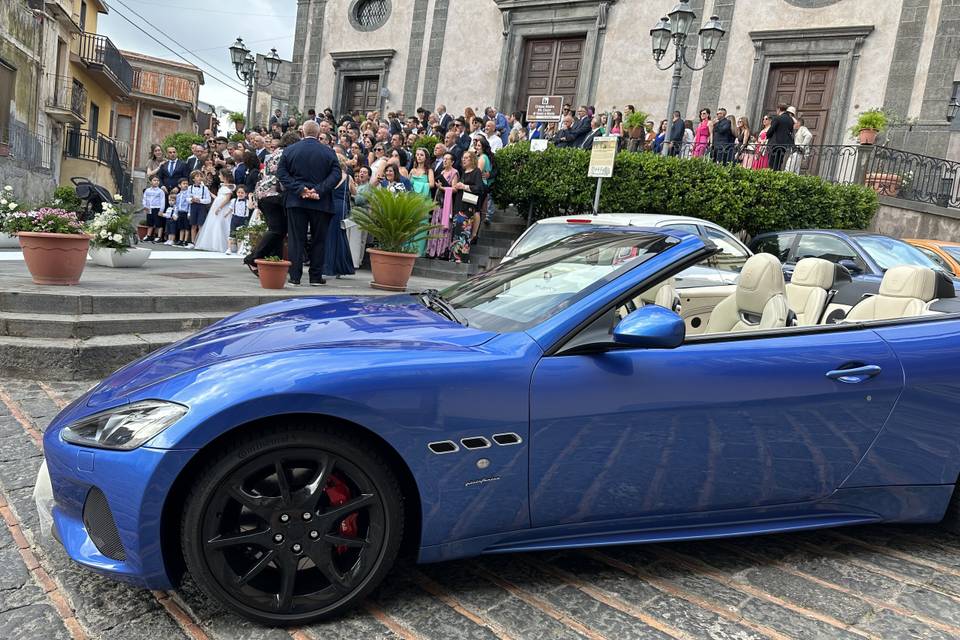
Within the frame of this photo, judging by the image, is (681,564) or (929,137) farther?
(929,137)

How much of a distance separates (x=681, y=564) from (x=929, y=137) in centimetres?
1739

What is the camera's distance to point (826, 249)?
9.18 meters

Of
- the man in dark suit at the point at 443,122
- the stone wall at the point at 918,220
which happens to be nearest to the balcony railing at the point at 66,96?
the man in dark suit at the point at 443,122

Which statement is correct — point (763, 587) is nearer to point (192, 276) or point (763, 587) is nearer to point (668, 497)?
point (668, 497)

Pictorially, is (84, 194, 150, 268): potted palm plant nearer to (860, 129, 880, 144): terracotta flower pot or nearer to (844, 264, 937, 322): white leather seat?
(844, 264, 937, 322): white leather seat

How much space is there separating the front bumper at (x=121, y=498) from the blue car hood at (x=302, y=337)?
0.78ft

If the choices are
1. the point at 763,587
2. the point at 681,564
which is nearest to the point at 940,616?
the point at 763,587

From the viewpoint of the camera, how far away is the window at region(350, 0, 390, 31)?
25219 millimetres

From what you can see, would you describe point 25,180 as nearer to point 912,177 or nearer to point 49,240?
point 49,240

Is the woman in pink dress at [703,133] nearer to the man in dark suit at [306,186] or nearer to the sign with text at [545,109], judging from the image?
the sign with text at [545,109]

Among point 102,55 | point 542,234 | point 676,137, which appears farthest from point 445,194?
point 102,55

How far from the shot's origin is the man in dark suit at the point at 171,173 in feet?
50.2

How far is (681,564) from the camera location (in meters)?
2.97

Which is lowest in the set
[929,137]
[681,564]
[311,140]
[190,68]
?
[681,564]
